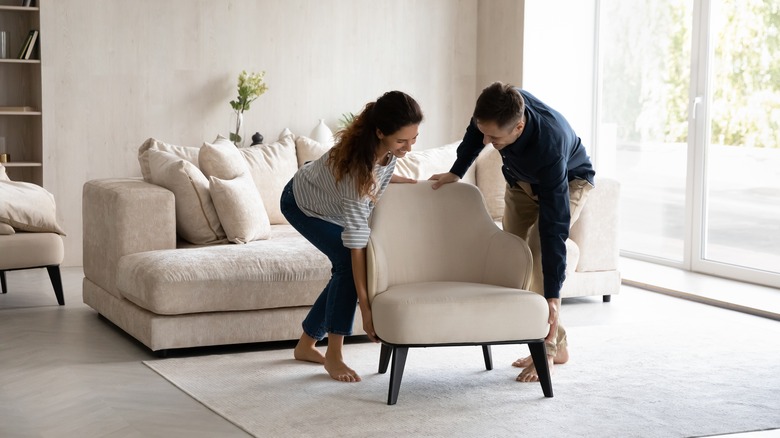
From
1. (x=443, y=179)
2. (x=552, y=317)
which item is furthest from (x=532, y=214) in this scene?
(x=552, y=317)

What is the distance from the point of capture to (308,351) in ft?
12.7

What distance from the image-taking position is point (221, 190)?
177 inches

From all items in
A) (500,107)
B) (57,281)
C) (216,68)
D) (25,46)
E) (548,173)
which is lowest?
(57,281)

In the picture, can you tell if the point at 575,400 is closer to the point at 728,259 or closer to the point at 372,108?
the point at 372,108

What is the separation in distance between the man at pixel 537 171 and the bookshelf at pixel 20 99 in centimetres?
362

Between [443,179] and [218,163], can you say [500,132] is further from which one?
[218,163]

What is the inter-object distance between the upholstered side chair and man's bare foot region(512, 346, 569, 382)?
2422mm

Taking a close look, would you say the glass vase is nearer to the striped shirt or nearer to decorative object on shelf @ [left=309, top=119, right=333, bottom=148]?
decorative object on shelf @ [left=309, top=119, right=333, bottom=148]

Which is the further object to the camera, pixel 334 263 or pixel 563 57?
pixel 563 57

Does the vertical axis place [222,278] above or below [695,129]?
below

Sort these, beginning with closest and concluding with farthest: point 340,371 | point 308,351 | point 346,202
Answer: point 346,202 < point 340,371 < point 308,351

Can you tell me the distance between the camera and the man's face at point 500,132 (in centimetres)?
325

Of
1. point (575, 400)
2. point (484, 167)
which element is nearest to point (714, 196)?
point (484, 167)

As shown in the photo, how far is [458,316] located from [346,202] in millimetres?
548
